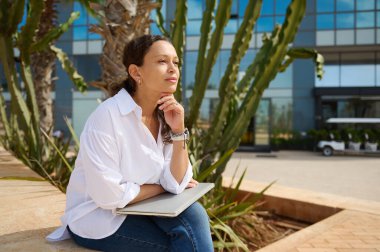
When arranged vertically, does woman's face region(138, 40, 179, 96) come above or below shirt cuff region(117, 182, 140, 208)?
above

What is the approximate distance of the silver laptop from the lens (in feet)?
5.08

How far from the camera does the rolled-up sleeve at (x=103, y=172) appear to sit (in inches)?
63.3

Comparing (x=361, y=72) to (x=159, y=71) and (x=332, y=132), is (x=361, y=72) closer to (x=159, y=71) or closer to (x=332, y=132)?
(x=332, y=132)

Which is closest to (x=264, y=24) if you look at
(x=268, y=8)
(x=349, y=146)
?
(x=268, y=8)

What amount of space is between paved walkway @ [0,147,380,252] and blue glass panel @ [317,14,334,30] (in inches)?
807

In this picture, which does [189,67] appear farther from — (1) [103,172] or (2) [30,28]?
(1) [103,172]

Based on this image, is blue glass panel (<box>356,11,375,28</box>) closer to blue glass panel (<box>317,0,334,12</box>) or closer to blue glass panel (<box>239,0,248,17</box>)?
blue glass panel (<box>317,0,334,12</box>)

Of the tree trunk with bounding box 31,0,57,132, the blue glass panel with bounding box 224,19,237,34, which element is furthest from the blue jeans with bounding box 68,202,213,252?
the blue glass panel with bounding box 224,19,237,34

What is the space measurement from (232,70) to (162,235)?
8.12ft

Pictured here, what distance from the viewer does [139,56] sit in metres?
1.91

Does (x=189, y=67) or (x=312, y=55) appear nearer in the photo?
(x=312, y=55)

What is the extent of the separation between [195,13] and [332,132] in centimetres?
1053

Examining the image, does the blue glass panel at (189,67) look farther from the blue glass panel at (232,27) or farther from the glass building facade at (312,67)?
the blue glass panel at (232,27)

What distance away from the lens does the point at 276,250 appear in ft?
8.59
